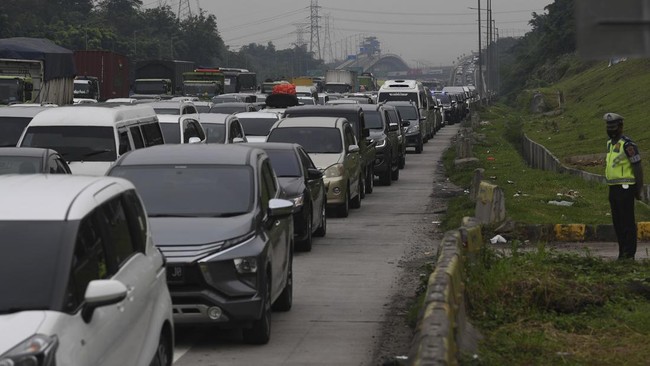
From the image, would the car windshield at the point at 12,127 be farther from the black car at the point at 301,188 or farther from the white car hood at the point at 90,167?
the black car at the point at 301,188

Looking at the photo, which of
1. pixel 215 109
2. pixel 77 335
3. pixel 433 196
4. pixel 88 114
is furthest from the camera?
pixel 215 109

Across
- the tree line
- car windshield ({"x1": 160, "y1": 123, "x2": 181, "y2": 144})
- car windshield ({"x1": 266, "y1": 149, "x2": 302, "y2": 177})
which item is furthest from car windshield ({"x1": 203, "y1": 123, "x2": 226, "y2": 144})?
the tree line

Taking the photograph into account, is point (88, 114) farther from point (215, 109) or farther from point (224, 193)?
point (215, 109)

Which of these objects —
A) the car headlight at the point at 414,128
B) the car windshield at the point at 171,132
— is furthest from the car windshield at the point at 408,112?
the car windshield at the point at 171,132

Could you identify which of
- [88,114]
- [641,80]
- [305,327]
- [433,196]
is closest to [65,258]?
[305,327]

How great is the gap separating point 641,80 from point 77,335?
55.6 meters

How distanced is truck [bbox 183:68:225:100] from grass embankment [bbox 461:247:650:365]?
61.3 meters

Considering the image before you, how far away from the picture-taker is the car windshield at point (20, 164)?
1680 cm

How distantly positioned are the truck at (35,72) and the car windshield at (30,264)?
40.4 metres

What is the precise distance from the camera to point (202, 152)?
541 inches

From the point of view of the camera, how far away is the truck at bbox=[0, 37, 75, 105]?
158 ft

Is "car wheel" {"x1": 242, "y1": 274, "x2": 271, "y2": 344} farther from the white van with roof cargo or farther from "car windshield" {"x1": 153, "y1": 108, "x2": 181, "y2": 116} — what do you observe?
the white van with roof cargo

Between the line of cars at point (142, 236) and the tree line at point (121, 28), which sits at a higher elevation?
the tree line at point (121, 28)

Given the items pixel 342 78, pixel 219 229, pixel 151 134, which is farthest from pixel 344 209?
pixel 342 78
